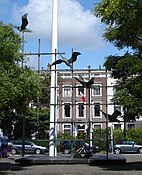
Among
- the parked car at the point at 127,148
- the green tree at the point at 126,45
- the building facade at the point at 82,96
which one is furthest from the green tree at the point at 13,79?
the parked car at the point at 127,148

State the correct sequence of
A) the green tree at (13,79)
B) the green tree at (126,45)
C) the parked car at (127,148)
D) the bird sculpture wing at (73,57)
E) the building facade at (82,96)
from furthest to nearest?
the parked car at (127,148) → the building facade at (82,96) → the bird sculpture wing at (73,57) → the green tree at (13,79) → the green tree at (126,45)

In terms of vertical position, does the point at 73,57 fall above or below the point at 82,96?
above

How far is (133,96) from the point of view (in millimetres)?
18906

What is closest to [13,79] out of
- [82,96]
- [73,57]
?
[73,57]

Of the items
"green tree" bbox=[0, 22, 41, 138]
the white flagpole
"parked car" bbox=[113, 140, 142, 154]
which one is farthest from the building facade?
"parked car" bbox=[113, 140, 142, 154]

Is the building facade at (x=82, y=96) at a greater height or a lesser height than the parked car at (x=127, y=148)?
greater

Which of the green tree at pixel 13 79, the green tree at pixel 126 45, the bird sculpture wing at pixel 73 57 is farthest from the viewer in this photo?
the bird sculpture wing at pixel 73 57

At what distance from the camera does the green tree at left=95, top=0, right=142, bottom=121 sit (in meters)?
10.5

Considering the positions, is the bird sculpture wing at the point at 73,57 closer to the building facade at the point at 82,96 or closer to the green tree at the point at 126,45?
the building facade at the point at 82,96

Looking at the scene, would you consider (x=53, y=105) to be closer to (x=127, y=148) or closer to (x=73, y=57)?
(x=73, y=57)

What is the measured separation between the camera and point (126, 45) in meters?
19.6

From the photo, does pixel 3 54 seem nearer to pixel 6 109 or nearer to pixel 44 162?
pixel 6 109

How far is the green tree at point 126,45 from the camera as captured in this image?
10.5m

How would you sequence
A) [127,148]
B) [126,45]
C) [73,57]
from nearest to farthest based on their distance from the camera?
[126,45]
[73,57]
[127,148]
